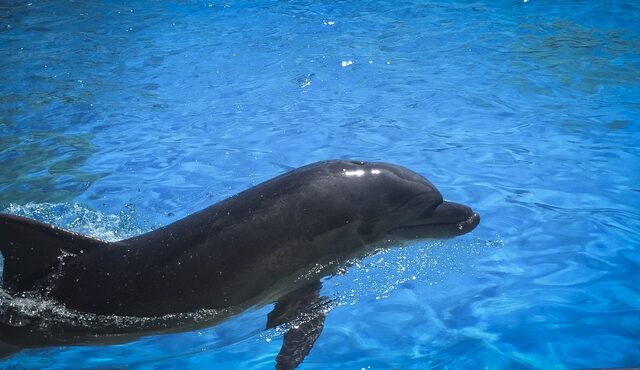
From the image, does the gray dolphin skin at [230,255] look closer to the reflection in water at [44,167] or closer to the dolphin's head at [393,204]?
the dolphin's head at [393,204]

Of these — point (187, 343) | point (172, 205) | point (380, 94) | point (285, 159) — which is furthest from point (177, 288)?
point (380, 94)

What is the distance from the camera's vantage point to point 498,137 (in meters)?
8.62

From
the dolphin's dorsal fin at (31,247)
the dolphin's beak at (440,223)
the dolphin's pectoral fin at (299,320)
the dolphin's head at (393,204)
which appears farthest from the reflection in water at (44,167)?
the dolphin's beak at (440,223)

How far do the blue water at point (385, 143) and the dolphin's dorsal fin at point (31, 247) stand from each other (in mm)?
593

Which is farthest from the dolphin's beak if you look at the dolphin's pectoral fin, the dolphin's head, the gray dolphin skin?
the dolphin's pectoral fin

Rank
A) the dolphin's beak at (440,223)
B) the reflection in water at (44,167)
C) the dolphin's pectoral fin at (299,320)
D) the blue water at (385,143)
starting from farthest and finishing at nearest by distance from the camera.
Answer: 1. the reflection in water at (44,167)
2. the dolphin's beak at (440,223)
3. the blue water at (385,143)
4. the dolphin's pectoral fin at (299,320)

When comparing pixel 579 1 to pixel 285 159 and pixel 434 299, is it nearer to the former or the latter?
pixel 285 159

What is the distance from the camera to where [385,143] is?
860 cm

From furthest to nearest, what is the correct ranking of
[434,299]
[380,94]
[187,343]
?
[380,94] → [434,299] → [187,343]

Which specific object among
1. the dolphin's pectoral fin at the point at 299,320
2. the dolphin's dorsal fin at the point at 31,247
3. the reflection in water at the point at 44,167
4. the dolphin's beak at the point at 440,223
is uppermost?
the dolphin's dorsal fin at the point at 31,247

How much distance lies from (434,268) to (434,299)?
0.35 m

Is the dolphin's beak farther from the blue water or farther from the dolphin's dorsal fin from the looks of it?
the dolphin's dorsal fin

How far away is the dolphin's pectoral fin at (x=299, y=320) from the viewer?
4.16 meters

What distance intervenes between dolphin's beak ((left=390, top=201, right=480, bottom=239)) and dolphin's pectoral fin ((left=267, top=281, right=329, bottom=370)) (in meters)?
0.88
